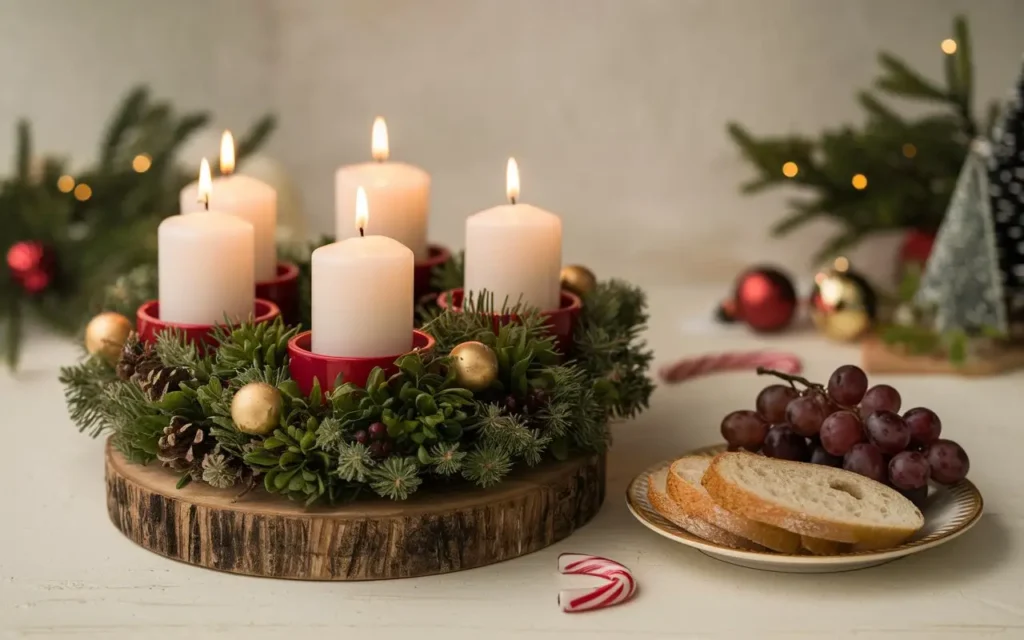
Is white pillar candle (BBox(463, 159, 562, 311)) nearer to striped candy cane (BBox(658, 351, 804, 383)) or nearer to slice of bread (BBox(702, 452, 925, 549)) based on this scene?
slice of bread (BBox(702, 452, 925, 549))

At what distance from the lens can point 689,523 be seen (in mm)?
1113

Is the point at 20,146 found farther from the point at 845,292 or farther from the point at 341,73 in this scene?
the point at 845,292

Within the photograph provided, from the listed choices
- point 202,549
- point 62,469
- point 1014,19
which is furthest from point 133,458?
point 1014,19

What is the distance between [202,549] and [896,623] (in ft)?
2.02

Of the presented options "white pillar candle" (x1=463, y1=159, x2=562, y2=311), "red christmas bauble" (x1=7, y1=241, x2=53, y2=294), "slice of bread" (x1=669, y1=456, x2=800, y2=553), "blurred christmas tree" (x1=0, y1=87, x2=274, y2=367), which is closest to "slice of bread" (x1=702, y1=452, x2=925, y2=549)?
"slice of bread" (x1=669, y1=456, x2=800, y2=553)

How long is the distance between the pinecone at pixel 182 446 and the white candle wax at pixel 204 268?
152mm

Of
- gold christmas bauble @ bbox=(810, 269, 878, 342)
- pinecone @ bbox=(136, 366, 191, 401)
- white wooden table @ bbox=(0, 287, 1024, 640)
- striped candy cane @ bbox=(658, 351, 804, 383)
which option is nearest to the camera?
white wooden table @ bbox=(0, 287, 1024, 640)

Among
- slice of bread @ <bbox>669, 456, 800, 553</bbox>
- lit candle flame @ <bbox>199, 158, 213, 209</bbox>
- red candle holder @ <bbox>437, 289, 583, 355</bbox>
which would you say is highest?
lit candle flame @ <bbox>199, 158, 213, 209</bbox>

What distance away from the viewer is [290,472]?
1.06m

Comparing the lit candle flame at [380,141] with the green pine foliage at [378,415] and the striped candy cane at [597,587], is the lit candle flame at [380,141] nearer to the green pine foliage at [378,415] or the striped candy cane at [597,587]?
the green pine foliage at [378,415]

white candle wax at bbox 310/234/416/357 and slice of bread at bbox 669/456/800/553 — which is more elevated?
white candle wax at bbox 310/234/416/357

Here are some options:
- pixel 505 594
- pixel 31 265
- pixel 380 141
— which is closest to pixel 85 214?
pixel 31 265

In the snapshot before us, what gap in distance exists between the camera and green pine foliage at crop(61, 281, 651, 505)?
1.06 metres

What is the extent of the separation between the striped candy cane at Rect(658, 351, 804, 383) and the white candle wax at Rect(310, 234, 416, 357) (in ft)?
2.46
